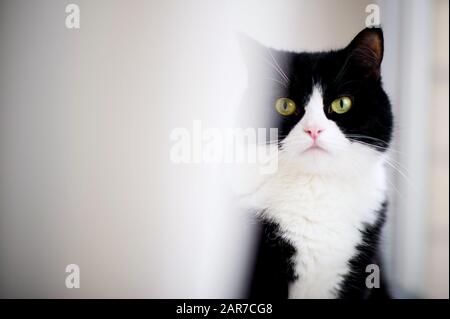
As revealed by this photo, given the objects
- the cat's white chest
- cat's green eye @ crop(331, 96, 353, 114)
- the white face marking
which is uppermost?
cat's green eye @ crop(331, 96, 353, 114)

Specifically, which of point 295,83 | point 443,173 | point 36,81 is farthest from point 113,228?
point 443,173

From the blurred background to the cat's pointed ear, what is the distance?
53 mm

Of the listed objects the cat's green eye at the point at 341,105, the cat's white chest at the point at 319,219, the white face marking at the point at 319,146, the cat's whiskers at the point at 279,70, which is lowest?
the cat's white chest at the point at 319,219

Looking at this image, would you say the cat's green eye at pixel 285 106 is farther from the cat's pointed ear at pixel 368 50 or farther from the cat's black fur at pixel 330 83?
the cat's pointed ear at pixel 368 50

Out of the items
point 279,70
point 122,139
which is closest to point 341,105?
point 279,70

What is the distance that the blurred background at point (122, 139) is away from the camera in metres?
0.76

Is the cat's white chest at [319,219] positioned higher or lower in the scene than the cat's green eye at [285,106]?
lower

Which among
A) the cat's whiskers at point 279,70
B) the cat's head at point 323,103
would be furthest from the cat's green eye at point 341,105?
the cat's whiskers at point 279,70

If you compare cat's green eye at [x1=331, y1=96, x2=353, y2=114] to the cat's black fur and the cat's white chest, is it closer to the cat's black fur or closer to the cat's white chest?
the cat's black fur

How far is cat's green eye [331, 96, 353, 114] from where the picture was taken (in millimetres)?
759

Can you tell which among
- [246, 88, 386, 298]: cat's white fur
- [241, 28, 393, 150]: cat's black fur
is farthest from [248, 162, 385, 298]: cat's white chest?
[241, 28, 393, 150]: cat's black fur

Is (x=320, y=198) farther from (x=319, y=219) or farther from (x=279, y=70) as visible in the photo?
(x=279, y=70)

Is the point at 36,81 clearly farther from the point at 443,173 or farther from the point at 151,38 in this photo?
the point at 443,173

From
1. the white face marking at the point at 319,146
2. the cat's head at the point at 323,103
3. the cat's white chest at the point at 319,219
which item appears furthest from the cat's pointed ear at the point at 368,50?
the cat's white chest at the point at 319,219
